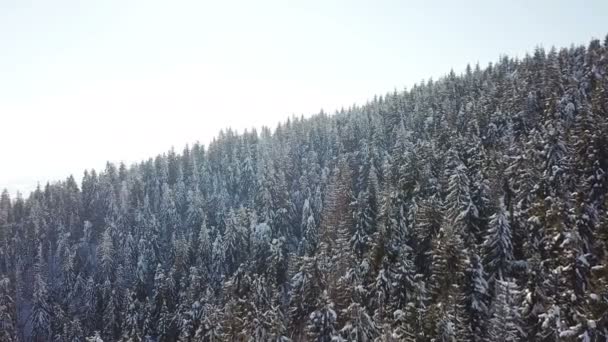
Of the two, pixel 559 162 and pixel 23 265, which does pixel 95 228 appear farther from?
pixel 559 162

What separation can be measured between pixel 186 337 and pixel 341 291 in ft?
73.4

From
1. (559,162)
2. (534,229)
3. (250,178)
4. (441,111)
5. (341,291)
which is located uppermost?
(441,111)

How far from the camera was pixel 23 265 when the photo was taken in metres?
103

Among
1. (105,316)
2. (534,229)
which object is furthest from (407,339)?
(105,316)

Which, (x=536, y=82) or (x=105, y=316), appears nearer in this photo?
(x=105, y=316)

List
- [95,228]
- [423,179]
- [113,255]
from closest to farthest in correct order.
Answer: [423,179] → [113,255] → [95,228]

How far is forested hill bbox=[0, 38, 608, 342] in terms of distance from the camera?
3600cm

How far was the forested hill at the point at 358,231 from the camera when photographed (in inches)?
1417

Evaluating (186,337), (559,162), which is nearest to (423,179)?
(559,162)

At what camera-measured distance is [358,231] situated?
58.9m

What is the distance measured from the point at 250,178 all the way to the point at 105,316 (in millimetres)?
49959

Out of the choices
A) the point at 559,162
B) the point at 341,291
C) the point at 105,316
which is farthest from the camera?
the point at 105,316

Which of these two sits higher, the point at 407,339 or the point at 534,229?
the point at 534,229

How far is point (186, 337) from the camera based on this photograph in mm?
53031
